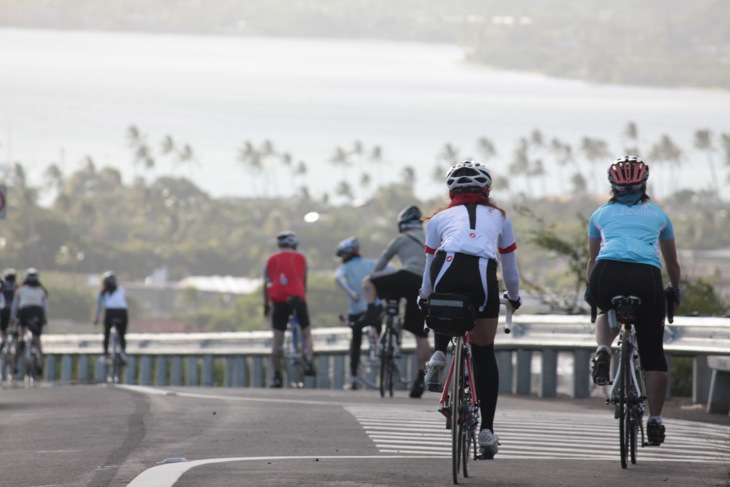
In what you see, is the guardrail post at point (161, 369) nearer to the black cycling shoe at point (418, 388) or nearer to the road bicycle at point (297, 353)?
the road bicycle at point (297, 353)

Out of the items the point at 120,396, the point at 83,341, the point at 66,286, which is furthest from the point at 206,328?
Result: the point at 120,396

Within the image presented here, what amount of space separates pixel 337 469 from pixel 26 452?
2.41 metres

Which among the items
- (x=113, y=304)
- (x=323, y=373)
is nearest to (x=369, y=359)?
(x=323, y=373)

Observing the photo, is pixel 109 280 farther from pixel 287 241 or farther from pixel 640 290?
pixel 640 290

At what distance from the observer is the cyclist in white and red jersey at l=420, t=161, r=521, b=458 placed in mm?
9148

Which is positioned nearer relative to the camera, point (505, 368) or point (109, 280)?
point (505, 368)

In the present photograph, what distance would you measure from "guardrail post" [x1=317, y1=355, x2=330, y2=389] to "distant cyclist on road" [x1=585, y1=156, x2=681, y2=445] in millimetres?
14470

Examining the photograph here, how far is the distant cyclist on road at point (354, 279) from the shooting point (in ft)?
62.3

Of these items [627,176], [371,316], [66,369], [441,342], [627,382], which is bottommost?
[66,369]

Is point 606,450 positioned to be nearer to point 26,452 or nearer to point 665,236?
point 665,236

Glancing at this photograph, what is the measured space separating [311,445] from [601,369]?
2.22 m

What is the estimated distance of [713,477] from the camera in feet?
30.8

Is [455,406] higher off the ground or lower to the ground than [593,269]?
lower

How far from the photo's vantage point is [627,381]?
9688 mm
